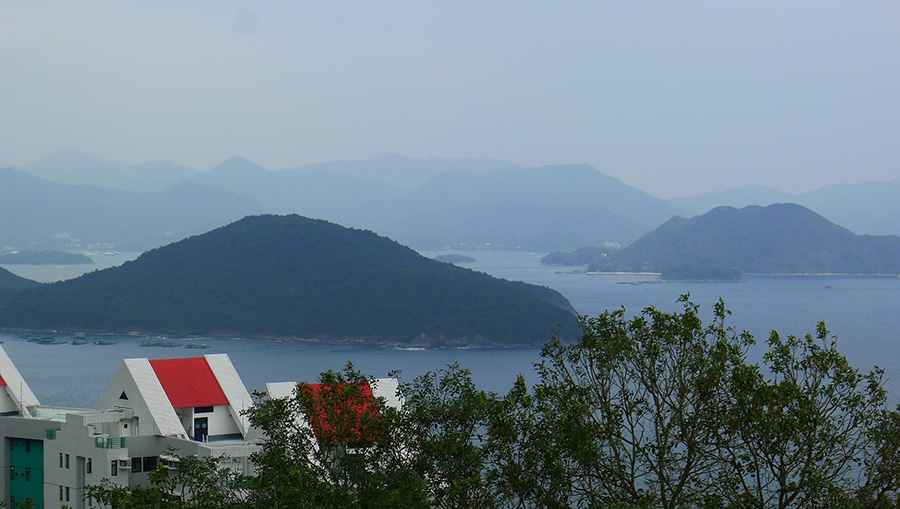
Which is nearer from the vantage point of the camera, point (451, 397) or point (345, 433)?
point (345, 433)

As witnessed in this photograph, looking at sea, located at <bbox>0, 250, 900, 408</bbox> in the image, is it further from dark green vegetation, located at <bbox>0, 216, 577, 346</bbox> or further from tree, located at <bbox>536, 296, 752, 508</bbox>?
tree, located at <bbox>536, 296, 752, 508</bbox>

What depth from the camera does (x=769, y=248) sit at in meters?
174

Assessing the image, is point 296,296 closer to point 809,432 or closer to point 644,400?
point 644,400

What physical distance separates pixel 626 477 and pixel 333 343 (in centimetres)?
8181

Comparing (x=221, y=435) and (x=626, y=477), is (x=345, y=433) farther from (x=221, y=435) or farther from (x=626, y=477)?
(x=221, y=435)

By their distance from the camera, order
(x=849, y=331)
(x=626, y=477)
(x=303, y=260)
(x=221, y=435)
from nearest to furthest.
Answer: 1. (x=626, y=477)
2. (x=221, y=435)
3. (x=849, y=331)
4. (x=303, y=260)

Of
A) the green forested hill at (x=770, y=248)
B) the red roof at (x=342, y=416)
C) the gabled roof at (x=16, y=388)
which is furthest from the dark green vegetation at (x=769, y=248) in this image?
the red roof at (x=342, y=416)

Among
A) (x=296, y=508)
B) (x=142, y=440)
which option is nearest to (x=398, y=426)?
(x=296, y=508)

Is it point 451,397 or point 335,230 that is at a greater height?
point 335,230

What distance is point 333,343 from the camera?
9050 cm

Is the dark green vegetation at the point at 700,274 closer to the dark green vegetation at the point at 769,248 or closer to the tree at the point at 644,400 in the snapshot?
the dark green vegetation at the point at 769,248

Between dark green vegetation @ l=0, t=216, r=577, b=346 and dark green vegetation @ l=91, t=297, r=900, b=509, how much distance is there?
7152 cm

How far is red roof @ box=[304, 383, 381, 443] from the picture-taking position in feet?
33.8

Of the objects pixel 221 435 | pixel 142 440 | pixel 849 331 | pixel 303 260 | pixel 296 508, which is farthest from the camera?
pixel 303 260
